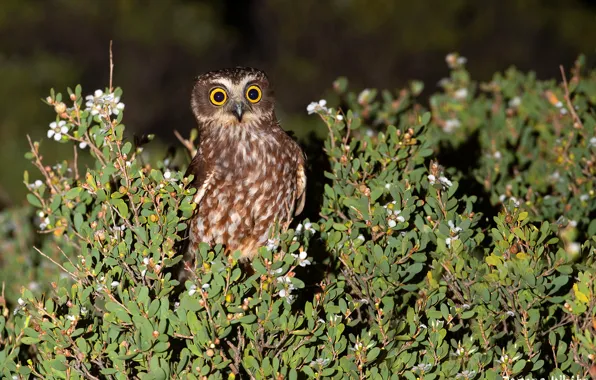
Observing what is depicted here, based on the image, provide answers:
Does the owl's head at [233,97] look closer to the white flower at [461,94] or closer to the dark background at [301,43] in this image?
the white flower at [461,94]

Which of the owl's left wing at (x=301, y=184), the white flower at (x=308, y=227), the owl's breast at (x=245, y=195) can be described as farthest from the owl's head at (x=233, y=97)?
the white flower at (x=308, y=227)

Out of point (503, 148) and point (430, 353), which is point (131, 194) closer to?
point (430, 353)

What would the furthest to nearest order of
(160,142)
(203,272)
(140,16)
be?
(140,16)
(160,142)
(203,272)

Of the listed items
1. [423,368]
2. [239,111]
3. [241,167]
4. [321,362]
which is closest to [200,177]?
[241,167]

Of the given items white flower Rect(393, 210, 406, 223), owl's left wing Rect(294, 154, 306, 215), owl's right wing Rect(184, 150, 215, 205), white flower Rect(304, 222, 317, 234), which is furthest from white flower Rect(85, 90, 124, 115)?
white flower Rect(393, 210, 406, 223)

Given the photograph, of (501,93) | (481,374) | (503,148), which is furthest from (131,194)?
(501,93)

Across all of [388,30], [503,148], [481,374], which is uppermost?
[388,30]

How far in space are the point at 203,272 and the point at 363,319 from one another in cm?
86

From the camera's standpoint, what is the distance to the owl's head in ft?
12.0

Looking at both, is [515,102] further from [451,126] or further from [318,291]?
[318,291]

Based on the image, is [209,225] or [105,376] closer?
[105,376]

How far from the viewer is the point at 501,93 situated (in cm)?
532

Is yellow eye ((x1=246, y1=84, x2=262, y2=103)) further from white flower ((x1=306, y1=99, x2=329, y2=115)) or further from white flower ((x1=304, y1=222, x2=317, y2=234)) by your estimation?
white flower ((x1=304, y1=222, x2=317, y2=234))

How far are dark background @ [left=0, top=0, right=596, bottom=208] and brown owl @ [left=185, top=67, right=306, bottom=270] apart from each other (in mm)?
8948
